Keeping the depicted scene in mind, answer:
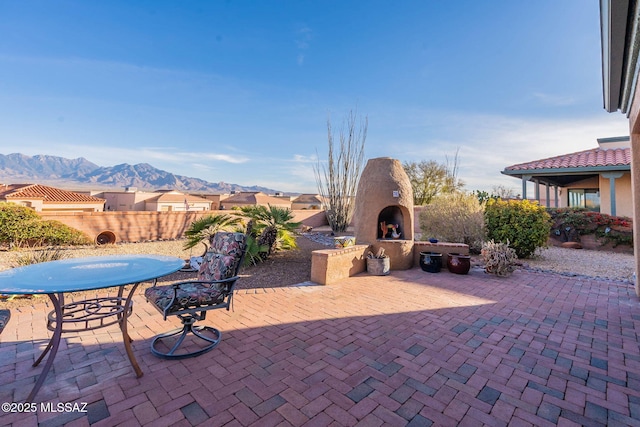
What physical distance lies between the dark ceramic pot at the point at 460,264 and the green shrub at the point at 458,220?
10.1 ft

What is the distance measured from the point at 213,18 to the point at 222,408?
447 inches

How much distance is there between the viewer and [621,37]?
9.96 feet

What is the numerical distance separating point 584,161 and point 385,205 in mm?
11891

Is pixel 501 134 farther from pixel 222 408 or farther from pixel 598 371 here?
pixel 222 408

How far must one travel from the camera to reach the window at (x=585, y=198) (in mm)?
16125

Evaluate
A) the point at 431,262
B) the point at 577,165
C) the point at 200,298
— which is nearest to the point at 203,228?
the point at 200,298

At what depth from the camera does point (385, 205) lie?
268 inches

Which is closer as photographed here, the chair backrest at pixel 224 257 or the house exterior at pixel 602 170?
the chair backrest at pixel 224 257

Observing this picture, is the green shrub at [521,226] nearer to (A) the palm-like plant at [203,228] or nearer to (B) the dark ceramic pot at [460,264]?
(B) the dark ceramic pot at [460,264]

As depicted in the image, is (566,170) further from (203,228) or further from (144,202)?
(144,202)

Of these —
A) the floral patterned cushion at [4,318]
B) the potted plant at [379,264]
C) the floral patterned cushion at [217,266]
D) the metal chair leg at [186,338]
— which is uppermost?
the floral patterned cushion at [217,266]

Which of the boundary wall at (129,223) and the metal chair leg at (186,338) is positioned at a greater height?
the boundary wall at (129,223)

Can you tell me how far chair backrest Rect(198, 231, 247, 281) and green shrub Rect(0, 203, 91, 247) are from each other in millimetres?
10165

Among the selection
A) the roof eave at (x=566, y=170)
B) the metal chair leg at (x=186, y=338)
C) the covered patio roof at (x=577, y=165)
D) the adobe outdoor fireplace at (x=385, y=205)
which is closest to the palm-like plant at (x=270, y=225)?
the adobe outdoor fireplace at (x=385, y=205)
